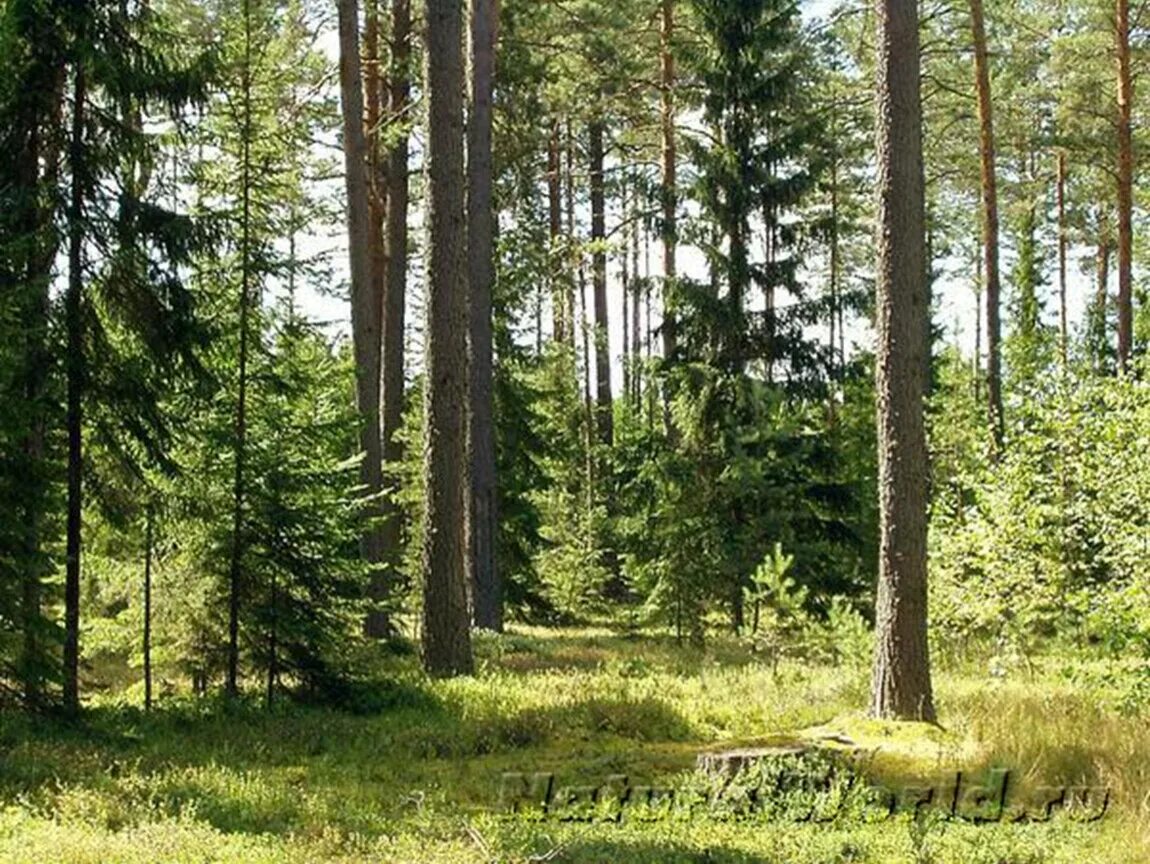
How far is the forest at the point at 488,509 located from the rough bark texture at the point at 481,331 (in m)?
0.07

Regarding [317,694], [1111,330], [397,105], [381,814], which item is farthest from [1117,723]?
[1111,330]

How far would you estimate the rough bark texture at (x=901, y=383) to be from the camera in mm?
9812

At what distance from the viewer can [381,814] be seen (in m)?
7.59

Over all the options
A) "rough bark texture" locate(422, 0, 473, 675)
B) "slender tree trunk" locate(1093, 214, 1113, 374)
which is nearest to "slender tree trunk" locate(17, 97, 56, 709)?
"rough bark texture" locate(422, 0, 473, 675)

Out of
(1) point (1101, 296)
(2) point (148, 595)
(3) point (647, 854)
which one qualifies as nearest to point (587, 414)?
(1) point (1101, 296)

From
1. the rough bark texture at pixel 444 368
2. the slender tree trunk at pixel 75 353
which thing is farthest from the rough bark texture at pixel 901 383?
the slender tree trunk at pixel 75 353

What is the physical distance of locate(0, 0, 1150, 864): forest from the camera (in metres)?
7.95

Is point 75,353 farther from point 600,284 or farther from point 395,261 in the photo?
point 600,284

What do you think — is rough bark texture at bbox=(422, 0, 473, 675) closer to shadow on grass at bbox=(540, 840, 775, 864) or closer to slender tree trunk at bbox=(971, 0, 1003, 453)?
shadow on grass at bbox=(540, 840, 775, 864)

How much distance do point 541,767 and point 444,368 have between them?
5.28 m

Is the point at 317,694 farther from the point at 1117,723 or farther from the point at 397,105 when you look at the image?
the point at 397,105

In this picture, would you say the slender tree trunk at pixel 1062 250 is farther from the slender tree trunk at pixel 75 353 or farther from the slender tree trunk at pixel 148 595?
the slender tree trunk at pixel 75 353

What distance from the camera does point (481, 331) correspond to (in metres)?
17.5

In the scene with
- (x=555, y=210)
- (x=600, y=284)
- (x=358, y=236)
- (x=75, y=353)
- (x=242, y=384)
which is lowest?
(x=242, y=384)
